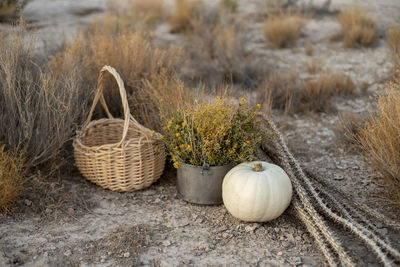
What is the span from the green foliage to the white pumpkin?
7.3 inches

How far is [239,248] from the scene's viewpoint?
110 inches

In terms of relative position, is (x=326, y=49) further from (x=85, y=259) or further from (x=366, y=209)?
(x=85, y=259)

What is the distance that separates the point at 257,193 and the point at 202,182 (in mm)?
448

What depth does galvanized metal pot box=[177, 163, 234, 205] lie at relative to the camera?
10.4 ft

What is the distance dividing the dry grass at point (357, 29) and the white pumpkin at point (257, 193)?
520cm

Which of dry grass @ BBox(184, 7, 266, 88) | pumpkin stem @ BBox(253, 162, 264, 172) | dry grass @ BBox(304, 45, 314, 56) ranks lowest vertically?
dry grass @ BBox(304, 45, 314, 56)

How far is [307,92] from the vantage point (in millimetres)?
5414

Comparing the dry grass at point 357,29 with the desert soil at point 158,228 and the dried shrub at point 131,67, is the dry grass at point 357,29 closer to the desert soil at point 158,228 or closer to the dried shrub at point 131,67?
the desert soil at point 158,228

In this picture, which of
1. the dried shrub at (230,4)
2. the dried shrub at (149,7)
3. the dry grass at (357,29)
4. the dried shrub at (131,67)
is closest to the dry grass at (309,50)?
the dry grass at (357,29)

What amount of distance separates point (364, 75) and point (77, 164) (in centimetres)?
428

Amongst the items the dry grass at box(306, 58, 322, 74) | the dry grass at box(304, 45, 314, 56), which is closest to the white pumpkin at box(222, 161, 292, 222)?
the dry grass at box(306, 58, 322, 74)

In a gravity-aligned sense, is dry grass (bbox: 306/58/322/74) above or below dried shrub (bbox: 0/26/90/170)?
below

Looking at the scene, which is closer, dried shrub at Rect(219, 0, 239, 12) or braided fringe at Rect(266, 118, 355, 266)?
braided fringe at Rect(266, 118, 355, 266)

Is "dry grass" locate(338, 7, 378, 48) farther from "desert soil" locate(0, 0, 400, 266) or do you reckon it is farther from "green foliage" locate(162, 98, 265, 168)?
"green foliage" locate(162, 98, 265, 168)
